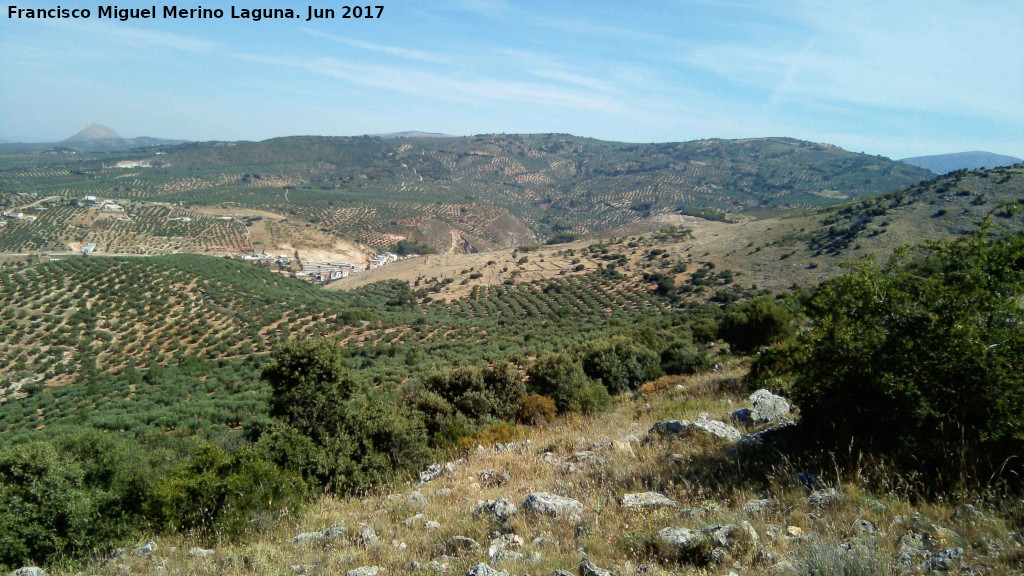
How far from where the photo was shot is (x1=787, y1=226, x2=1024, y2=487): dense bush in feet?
12.8

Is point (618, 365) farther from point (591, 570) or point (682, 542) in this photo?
point (591, 570)

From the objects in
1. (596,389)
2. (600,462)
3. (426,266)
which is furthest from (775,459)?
(426,266)

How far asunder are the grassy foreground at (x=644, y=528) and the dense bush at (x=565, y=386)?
24.2ft

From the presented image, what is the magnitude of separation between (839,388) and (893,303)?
997 millimetres

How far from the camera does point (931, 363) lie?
4160 mm

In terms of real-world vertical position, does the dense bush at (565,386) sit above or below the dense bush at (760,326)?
below

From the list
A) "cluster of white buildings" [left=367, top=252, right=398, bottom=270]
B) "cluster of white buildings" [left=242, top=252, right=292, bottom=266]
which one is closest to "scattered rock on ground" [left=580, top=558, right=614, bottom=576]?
"cluster of white buildings" [left=242, top=252, right=292, bottom=266]

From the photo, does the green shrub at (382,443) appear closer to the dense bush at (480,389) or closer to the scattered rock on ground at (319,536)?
the scattered rock on ground at (319,536)

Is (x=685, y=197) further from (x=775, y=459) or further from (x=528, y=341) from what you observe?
(x=775, y=459)

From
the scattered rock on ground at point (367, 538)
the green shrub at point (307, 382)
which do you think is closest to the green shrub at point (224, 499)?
the scattered rock on ground at point (367, 538)

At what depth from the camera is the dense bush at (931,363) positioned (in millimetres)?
3898

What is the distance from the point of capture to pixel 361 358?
26.8 meters

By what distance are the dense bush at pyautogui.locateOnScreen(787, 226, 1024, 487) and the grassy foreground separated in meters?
0.54

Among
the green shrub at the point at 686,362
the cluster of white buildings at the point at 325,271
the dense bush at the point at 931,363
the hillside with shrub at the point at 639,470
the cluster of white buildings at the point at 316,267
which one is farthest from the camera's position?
the cluster of white buildings at the point at 316,267
